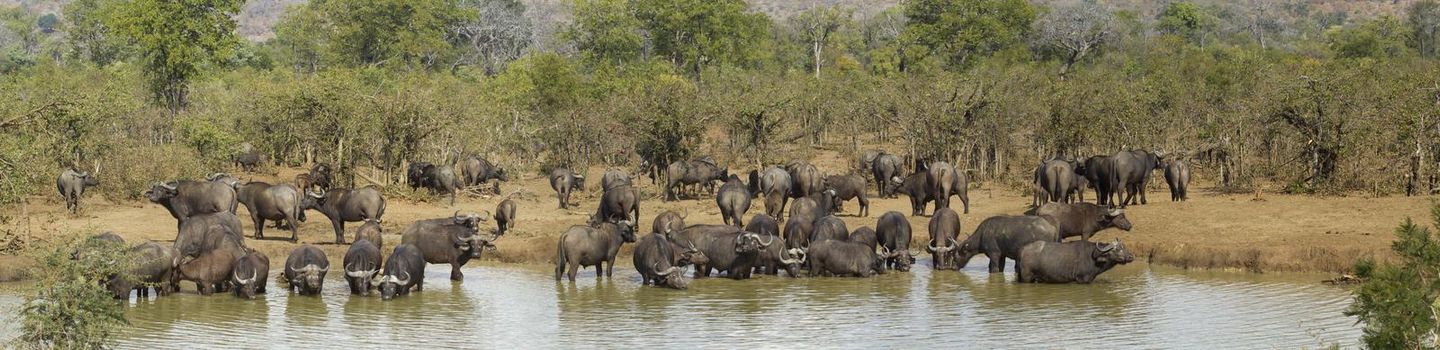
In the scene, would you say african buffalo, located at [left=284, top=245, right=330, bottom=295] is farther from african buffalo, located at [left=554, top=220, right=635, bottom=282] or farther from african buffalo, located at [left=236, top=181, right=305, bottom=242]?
african buffalo, located at [left=236, top=181, right=305, bottom=242]

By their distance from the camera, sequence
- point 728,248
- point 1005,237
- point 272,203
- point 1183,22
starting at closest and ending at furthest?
1. point 728,248
2. point 1005,237
3. point 272,203
4. point 1183,22

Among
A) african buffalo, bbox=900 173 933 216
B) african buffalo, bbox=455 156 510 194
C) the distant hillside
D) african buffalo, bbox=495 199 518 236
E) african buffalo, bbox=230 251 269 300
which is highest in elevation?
the distant hillside

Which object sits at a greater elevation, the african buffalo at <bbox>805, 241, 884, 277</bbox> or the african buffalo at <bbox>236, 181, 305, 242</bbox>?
the african buffalo at <bbox>236, 181, 305, 242</bbox>

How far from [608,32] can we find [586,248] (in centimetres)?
5167

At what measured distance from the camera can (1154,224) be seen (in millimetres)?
27031

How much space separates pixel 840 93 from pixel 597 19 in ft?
70.4

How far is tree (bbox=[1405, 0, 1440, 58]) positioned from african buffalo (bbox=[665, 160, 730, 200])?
60.0 m

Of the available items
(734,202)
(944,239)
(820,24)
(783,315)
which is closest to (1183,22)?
(820,24)

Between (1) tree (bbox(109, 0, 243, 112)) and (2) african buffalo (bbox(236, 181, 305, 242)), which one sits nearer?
(2) african buffalo (bbox(236, 181, 305, 242))

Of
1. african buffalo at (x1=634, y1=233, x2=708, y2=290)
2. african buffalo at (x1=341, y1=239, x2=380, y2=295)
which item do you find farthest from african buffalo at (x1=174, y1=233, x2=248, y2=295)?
african buffalo at (x1=634, y1=233, x2=708, y2=290)

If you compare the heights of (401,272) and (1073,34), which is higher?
(1073,34)

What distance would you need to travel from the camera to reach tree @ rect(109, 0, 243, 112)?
51.0m

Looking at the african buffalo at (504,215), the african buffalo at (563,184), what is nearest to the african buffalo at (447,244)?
the african buffalo at (504,215)

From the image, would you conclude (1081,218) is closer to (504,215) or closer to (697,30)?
(504,215)
